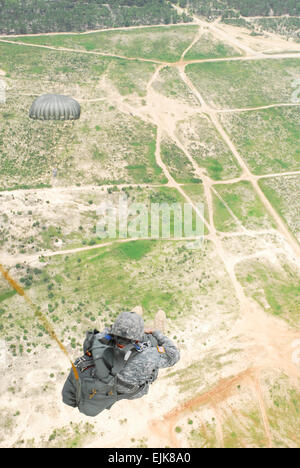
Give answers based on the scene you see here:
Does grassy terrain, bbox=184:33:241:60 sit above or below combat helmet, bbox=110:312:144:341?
below

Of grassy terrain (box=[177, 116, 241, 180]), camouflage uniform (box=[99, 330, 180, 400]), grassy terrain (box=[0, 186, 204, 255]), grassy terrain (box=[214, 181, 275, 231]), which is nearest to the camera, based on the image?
camouflage uniform (box=[99, 330, 180, 400])

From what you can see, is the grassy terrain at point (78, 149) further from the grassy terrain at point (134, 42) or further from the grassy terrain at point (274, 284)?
the grassy terrain at point (134, 42)

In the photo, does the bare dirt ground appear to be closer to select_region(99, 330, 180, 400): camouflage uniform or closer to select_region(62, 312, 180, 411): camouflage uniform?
select_region(62, 312, 180, 411): camouflage uniform

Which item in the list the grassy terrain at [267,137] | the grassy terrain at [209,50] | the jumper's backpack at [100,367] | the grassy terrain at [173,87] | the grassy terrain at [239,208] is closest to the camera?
the jumper's backpack at [100,367]

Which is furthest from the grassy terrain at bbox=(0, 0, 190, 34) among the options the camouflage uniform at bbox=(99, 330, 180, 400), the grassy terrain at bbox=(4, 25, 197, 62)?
the camouflage uniform at bbox=(99, 330, 180, 400)

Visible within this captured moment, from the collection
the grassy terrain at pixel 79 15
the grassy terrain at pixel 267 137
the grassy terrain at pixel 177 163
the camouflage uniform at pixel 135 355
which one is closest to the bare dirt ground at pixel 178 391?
the grassy terrain at pixel 177 163
